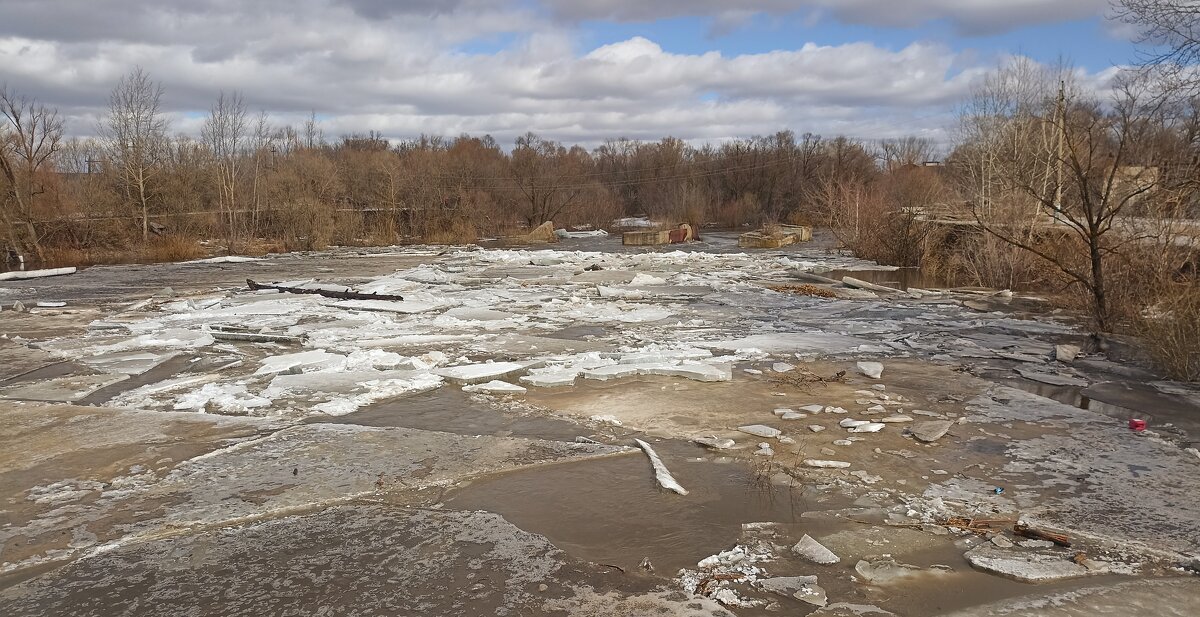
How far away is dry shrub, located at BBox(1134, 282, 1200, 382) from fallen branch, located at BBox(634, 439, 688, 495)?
664cm

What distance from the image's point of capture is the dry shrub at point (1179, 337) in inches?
333

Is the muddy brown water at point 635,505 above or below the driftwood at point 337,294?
below

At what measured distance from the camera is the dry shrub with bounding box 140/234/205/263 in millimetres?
30359

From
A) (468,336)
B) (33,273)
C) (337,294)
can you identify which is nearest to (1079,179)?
(468,336)

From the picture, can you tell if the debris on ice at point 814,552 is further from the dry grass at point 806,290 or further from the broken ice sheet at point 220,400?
the dry grass at point 806,290

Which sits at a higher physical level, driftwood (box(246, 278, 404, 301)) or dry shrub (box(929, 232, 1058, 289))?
dry shrub (box(929, 232, 1058, 289))

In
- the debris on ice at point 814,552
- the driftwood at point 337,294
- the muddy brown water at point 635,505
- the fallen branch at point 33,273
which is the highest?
the driftwood at point 337,294

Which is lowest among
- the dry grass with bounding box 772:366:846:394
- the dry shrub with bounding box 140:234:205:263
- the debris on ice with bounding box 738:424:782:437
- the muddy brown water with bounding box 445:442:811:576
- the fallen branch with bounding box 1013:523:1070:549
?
the muddy brown water with bounding box 445:442:811:576

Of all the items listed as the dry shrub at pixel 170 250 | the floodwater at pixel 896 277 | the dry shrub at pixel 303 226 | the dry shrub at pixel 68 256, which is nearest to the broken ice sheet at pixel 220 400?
the floodwater at pixel 896 277

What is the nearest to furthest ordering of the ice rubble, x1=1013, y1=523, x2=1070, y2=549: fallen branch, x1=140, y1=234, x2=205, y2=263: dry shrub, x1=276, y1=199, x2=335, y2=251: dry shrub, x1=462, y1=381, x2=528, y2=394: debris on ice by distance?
1. x1=1013, y1=523, x2=1070, y2=549: fallen branch
2. x1=462, y1=381, x2=528, y2=394: debris on ice
3. the ice rubble
4. x1=140, y1=234, x2=205, y2=263: dry shrub
5. x1=276, y1=199, x2=335, y2=251: dry shrub

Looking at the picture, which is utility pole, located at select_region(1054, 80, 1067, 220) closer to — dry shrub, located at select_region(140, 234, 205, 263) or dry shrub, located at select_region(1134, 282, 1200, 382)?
dry shrub, located at select_region(1134, 282, 1200, 382)

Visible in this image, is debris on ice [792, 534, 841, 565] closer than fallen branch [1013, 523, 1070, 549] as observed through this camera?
Yes

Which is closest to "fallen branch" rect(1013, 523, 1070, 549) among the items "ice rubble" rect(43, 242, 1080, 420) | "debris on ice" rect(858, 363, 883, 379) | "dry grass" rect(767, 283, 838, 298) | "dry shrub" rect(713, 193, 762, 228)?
"ice rubble" rect(43, 242, 1080, 420)

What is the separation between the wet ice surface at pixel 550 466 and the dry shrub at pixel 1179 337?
0.50 meters
